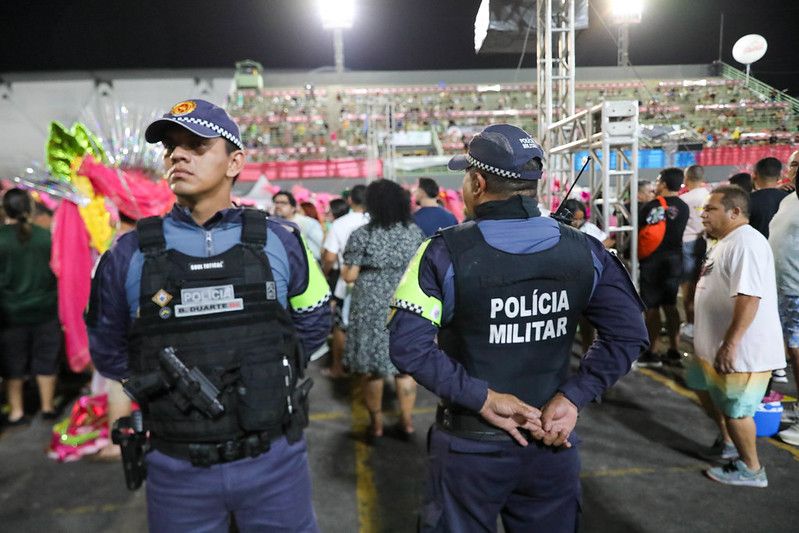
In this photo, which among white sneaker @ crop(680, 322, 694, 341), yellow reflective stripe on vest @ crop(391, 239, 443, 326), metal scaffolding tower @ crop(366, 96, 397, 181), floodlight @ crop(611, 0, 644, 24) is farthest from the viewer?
floodlight @ crop(611, 0, 644, 24)

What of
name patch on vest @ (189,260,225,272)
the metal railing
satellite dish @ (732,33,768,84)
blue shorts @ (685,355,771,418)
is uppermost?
satellite dish @ (732,33,768,84)

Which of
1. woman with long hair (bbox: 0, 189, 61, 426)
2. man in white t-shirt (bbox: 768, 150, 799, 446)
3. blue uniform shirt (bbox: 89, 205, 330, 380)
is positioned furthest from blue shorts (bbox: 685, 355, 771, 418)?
woman with long hair (bbox: 0, 189, 61, 426)

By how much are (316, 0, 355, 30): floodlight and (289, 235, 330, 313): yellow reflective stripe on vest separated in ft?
70.0

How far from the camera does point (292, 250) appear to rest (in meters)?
1.71

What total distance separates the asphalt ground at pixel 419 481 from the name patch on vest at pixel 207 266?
1465mm

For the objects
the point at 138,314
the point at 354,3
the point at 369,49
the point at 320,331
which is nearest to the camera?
the point at 138,314

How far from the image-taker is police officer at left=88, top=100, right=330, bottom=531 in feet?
4.94

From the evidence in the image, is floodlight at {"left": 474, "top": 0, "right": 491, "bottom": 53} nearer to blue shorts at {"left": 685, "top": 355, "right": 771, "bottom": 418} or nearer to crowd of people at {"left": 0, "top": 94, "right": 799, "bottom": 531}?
blue shorts at {"left": 685, "top": 355, "right": 771, "bottom": 418}

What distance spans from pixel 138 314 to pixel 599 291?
1.37 metres

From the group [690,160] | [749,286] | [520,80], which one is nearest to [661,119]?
[690,160]

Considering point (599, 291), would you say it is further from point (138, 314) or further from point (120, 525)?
point (120, 525)

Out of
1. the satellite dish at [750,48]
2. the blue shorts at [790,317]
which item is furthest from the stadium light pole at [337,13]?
the blue shorts at [790,317]

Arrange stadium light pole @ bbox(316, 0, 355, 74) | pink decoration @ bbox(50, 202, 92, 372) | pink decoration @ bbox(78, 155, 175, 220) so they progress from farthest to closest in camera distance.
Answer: stadium light pole @ bbox(316, 0, 355, 74), pink decoration @ bbox(50, 202, 92, 372), pink decoration @ bbox(78, 155, 175, 220)

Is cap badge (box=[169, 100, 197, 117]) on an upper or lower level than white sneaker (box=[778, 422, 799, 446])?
upper
